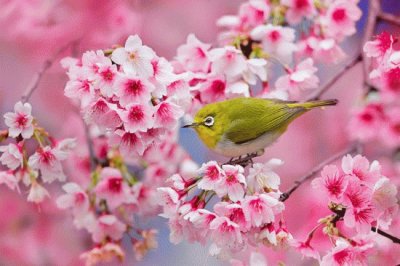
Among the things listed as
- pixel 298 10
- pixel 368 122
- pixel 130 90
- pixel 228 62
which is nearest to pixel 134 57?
pixel 130 90

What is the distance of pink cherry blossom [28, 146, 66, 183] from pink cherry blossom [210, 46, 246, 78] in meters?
0.15

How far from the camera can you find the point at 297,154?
896 millimetres

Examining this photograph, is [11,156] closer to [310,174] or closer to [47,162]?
[47,162]

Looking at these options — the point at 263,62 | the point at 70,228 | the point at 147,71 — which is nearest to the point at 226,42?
the point at 263,62

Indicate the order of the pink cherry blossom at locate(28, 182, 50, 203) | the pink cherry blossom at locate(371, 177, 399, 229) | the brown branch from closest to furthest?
the pink cherry blossom at locate(371, 177, 399, 229) < the pink cherry blossom at locate(28, 182, 50, 203) < the brown branch

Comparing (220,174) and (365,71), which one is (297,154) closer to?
(365,71)

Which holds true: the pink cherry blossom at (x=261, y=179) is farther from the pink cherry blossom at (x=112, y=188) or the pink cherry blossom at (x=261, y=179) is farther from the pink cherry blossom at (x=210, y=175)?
the pink cherry blossom at (x=112, y=188)

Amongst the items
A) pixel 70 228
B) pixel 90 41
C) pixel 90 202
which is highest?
pixel 90 41

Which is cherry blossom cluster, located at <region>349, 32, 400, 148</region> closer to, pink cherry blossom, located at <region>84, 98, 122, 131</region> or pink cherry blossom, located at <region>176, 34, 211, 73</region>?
pink cherry blossom, located at <region>176, 34, 211, 73</region>

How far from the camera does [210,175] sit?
48cm

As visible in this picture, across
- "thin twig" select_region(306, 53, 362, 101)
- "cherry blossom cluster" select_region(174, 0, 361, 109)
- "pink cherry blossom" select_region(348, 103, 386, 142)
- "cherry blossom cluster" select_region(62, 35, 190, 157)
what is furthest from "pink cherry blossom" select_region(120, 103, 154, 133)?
"pink cherry blossom" select_region(348, 103, 386, 142)

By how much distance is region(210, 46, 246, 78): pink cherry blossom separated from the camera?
1.94 feet

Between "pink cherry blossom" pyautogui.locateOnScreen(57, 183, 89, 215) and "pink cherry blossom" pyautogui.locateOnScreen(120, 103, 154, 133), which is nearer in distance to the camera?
"pink cherry blossom" pyautogui.locateOnScreen(120, 103, 154, 133)

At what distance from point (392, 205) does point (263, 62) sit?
0.60ft
